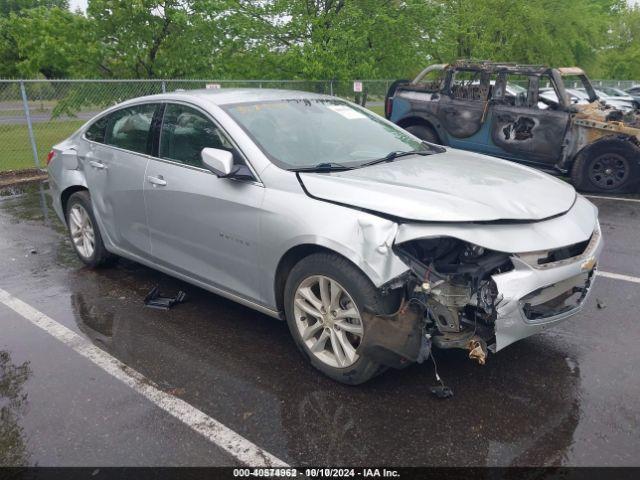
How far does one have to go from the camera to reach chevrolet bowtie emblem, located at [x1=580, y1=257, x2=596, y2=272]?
10.5ft

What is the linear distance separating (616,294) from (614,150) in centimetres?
465

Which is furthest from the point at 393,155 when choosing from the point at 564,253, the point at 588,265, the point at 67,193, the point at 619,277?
the point at 67,193

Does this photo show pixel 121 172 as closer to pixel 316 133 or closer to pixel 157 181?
pixel 157 181

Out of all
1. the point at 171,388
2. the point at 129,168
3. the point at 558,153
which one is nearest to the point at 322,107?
the point at 129,168

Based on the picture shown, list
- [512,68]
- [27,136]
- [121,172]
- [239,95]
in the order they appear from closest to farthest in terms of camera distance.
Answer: [239,95]
[121,172]
[512,68]
[27,136]

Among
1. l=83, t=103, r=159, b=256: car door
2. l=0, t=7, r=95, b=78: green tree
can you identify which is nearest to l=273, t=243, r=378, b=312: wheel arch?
l=83, t=103, r=159, b=256: car door

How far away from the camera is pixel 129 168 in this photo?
178 inches

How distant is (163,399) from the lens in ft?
10.6

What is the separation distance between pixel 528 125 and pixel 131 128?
21.3 feet

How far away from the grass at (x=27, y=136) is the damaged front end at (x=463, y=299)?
10.5 metres

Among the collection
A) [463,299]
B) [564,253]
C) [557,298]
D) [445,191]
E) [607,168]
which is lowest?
[607,168]

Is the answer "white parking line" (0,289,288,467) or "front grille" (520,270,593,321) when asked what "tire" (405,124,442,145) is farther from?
"white parking line" (0,289,288,467)

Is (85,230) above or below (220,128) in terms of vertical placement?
below

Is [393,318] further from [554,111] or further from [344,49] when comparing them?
[344,49]
